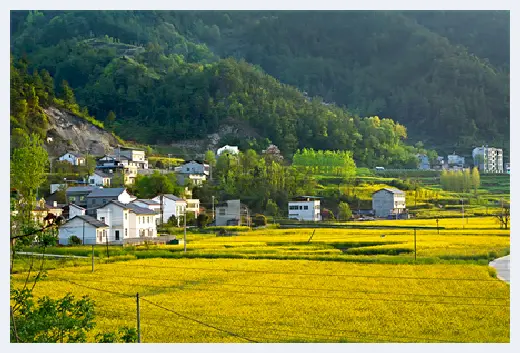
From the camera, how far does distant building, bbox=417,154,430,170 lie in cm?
2532

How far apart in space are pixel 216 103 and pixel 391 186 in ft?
33.8

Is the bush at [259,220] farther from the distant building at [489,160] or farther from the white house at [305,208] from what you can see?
the distant building at [489,160]

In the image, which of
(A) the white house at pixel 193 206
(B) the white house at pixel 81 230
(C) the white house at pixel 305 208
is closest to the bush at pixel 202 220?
(A) the white house at pixel 193 206

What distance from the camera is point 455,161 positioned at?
2742 centimetres

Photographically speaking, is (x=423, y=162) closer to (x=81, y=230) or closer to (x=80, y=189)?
(x=80, y=189)

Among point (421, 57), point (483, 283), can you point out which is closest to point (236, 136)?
point (483, 283)

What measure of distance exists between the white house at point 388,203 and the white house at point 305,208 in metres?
1.58

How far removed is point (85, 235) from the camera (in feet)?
47.3

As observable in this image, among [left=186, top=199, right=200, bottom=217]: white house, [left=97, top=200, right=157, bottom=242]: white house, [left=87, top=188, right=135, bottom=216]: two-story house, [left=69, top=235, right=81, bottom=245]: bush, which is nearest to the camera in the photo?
[left=69, top=235, right=81, bottom=245]: bush

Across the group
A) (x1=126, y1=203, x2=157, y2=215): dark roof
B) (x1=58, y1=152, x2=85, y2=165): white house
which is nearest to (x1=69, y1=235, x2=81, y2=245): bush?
(x1=126, y1=203, x2=157, y2=215): dark roof

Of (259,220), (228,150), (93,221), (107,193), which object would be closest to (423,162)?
(228,150)

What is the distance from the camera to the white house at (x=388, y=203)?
18.7 metres

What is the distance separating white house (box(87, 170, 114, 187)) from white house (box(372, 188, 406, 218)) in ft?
22.0

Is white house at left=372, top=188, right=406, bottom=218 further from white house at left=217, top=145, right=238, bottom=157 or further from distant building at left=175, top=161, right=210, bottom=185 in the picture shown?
white house at left=217, top=145, right=238, bottom=157
